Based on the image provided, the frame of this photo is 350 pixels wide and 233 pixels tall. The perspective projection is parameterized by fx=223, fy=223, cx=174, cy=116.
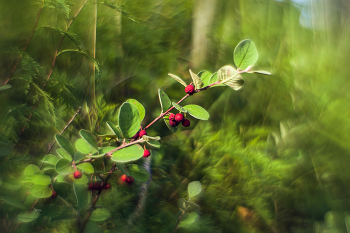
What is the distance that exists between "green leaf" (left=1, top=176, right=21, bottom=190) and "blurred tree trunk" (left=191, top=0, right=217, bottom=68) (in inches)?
16.3

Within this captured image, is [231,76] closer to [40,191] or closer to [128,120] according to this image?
[128,120]

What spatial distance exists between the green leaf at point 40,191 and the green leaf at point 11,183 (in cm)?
6

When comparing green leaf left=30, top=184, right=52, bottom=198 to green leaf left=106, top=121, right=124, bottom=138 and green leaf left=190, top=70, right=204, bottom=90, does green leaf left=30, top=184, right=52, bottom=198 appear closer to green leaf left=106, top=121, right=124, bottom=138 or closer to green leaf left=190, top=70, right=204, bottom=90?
green leaf left=106, top=121, right=124, bottom=138

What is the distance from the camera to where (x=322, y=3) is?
0.51 m

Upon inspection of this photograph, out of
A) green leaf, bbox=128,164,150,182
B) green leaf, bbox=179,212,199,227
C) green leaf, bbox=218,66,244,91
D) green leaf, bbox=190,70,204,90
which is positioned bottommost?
green leaf, bbox=179,212,199,227

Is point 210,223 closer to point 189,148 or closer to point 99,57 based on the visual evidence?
point 189,148

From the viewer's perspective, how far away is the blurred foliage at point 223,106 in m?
0.42

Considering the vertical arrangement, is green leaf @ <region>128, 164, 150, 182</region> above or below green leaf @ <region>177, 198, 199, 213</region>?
above

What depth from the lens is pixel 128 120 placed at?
26 cm

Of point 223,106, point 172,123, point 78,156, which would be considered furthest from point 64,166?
point 223,106

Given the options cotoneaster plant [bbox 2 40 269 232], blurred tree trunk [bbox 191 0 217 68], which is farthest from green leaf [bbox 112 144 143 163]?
blurred tree trunk [bbox 191 0 217 68]

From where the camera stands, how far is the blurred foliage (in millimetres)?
421

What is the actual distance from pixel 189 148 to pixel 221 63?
22cm

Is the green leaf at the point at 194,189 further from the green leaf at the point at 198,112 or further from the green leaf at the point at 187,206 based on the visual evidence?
the green leaf at the point at 198,112
